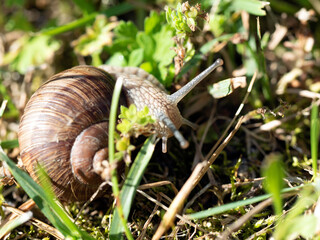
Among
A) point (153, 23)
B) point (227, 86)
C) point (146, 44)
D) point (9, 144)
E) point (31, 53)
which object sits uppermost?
point (31, 53)

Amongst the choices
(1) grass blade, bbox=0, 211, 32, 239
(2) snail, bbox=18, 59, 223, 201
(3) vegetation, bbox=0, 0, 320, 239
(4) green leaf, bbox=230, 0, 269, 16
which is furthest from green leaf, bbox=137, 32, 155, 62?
(1) grass blade, bbox=0, 211, 32, 239

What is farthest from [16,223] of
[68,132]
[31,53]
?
[31,53]

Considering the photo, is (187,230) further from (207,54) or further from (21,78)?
(21,78)

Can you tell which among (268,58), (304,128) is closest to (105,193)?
(304,128)

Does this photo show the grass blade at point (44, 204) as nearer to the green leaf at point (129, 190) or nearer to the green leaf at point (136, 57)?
the green leaf at point (129, 190)

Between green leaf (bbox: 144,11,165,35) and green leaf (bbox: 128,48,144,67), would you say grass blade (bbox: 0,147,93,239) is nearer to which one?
green leaf (bbox: 128,48,144,67)

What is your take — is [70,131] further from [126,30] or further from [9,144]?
[126,30]

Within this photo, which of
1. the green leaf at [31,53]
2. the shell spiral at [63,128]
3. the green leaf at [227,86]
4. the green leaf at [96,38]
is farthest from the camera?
the green leaf at [31,53]

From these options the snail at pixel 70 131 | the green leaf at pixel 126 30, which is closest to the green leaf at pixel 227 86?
the snail at pixel 70 131
